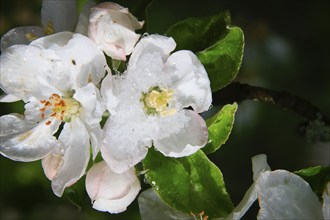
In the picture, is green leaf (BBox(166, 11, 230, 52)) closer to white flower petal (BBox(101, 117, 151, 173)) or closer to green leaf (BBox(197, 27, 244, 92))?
green leaf (BBox(197, 27, 244, 92))

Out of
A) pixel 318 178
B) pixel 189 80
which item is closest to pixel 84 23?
pixel 189 80

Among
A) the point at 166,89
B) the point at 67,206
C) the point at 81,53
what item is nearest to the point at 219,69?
the point at 166,89

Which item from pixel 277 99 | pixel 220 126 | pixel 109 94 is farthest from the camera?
pixel 277 99

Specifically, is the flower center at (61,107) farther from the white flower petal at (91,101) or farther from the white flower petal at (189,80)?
the white flower petal at (189,80)

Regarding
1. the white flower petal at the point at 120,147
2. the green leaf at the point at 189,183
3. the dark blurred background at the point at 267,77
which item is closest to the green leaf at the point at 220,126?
the green leaf at the point at 189,183

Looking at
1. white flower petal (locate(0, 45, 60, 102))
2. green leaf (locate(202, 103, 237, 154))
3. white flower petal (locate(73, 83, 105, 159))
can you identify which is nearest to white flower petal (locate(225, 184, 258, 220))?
green leaf (locate(202, 103, 237, 154))

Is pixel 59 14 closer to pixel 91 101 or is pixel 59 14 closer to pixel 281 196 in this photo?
pixel 91 101
